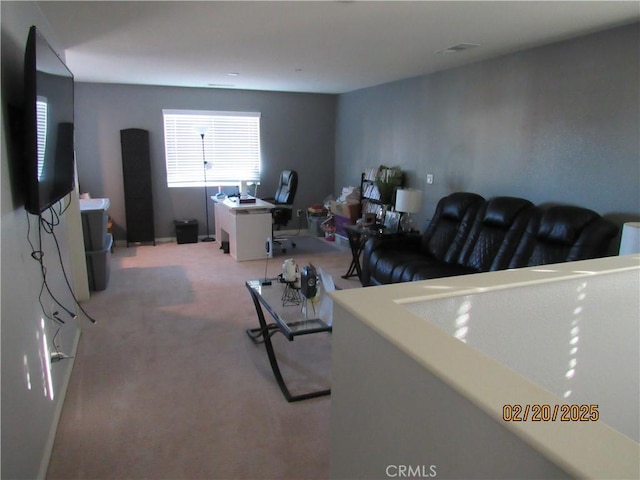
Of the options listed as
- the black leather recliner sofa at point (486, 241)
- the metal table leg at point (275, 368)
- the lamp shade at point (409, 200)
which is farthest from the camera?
the lamp shade at point (409, 200)

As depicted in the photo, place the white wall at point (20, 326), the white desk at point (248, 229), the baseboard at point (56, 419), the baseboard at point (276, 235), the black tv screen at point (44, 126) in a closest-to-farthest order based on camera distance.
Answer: the white wall at point (20, 326), the black tv screen at point (44, 126), the baseboard at point (56, 419), the white desk at point (248, 229), the baseboard at point (276, 235)

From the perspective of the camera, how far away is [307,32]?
3174mm

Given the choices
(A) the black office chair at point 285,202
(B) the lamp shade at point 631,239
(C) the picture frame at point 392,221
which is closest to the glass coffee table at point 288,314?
(B) the lamp shade at point 631,239

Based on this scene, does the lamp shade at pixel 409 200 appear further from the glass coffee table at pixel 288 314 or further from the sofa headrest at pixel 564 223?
the glass coffee table at pixel 288 314

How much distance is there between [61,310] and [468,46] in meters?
3.62

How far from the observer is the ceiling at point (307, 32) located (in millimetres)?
2605

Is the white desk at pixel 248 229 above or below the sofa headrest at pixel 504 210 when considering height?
below

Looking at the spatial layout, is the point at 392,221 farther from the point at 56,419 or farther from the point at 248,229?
the point at 56,419

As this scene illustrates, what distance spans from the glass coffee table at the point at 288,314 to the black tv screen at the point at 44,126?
139 centimetres

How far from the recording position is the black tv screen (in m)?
1.75

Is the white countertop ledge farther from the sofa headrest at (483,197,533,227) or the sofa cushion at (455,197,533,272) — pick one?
the sofa headrest at (483,197,533,227)

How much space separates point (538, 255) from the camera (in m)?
3.32

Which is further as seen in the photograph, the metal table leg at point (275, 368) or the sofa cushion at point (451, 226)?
the sofa cushion at point (451, 226)

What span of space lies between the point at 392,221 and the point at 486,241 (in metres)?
1.52
